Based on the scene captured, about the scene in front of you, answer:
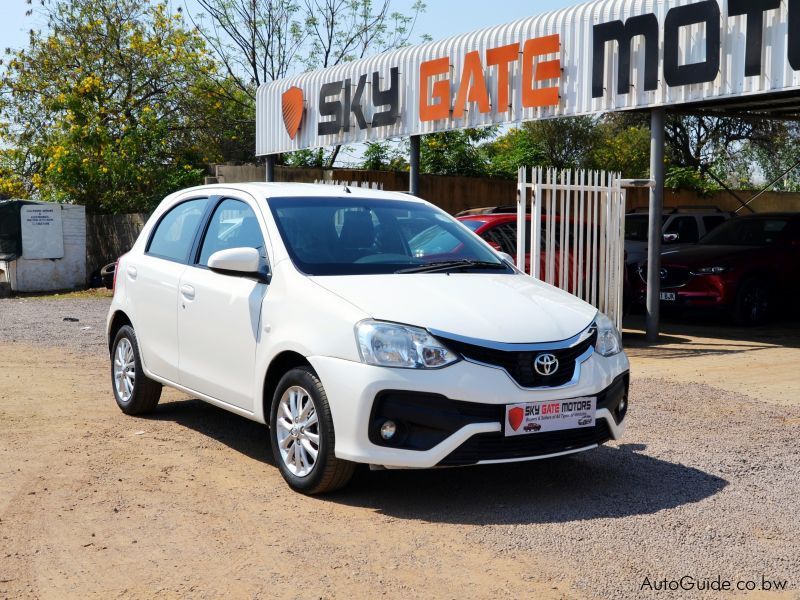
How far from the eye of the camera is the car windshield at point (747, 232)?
15.6m

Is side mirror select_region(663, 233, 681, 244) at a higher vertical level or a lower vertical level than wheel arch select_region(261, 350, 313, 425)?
higher

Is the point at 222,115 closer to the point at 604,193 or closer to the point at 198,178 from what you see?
the point at 198,178

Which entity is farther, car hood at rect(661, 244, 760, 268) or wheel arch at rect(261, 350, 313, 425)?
car hood at rect(661, 244, 760, 268)

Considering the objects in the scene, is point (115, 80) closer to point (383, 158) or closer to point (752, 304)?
point (383, 158)

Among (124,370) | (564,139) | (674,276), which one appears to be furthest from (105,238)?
(564,139)

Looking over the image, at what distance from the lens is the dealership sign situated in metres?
11.5

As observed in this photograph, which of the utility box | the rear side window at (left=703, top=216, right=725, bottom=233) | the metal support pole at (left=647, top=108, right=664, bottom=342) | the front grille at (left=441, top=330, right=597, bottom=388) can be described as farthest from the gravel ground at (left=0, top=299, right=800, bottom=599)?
the utility box

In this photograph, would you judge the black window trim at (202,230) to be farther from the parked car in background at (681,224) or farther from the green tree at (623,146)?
the green tree at (623,146)

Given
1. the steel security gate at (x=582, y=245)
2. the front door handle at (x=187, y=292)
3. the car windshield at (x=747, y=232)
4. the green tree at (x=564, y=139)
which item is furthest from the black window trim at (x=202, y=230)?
the green tree at (x=564, y=139)

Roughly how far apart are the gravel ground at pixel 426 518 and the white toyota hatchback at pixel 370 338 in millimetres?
339

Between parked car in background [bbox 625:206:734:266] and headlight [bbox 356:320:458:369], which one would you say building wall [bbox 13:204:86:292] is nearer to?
parked car in background [bbox 625:206:734:266]

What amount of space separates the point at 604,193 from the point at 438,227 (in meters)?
6.10

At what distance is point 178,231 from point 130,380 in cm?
127

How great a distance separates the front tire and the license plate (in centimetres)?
89
